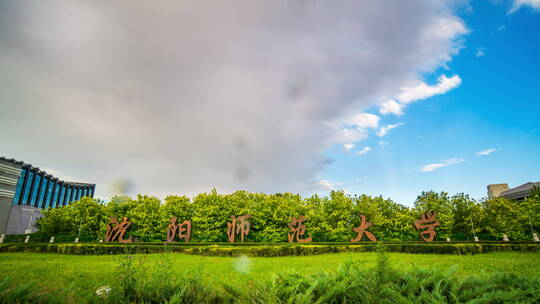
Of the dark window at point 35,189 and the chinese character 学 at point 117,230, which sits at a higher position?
the dark window at point 35,189

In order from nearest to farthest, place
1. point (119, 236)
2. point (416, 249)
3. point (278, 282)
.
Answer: point (278, 282)
point (416, 249)
point (119, 236)

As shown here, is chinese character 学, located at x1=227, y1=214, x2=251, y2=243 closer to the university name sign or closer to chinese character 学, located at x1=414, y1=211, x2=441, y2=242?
the university name sign

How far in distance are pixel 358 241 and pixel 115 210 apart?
24.7 metres

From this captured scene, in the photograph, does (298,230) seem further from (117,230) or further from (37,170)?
(37,170)

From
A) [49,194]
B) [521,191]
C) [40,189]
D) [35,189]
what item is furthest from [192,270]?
[49,194]

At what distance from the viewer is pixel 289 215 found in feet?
81.7

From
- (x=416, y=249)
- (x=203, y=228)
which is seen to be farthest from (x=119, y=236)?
(x=416, y=249)

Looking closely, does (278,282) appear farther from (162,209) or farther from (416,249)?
(162,209)

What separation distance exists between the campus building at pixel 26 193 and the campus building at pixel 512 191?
71294mm

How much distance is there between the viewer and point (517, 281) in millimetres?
3492

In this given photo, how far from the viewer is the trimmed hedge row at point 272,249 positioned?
1465 cm

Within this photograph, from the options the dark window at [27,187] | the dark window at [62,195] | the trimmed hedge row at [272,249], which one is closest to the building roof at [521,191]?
the trimmed hedge row at [272,249]

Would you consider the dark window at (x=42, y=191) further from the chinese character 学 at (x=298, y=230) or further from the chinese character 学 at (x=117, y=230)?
the chinese character 学 at (x=298, y=230)

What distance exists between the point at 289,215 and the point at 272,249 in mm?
10556
